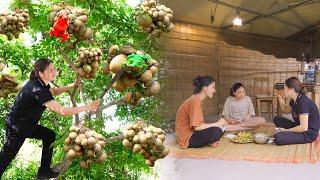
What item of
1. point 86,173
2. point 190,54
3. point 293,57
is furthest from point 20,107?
point 293,57

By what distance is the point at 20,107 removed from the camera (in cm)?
224

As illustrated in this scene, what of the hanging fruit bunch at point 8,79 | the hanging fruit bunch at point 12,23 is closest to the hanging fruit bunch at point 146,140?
the hanging fruit bunch at point 12,23

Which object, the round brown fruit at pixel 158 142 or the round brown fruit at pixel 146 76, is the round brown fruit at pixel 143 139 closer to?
the round brown fruit at pixel 158 142

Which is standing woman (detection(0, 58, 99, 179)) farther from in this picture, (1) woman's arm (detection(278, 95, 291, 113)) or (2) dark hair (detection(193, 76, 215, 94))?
(1) woman's arm (detection(278, 95, 291, 113))

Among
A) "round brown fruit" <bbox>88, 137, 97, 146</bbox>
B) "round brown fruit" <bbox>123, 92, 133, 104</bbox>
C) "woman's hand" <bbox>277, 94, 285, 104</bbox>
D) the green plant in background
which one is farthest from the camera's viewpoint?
"woman's hand" <bbox>277, 94, 285, 104</bbox>

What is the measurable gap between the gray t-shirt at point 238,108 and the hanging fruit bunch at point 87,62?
3.53 feet

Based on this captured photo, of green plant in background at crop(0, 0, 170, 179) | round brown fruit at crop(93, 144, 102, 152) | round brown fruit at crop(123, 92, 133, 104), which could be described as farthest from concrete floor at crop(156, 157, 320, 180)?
round brown fruit at crop(93, 144, 102, 152)

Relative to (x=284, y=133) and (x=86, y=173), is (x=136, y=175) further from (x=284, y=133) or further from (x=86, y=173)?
(x=284, y=133)

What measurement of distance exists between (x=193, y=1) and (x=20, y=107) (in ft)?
4.01

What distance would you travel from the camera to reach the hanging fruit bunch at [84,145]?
1545 millimetres

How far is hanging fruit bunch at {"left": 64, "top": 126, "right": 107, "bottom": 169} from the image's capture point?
154cm

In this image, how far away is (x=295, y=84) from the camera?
8.04 feet

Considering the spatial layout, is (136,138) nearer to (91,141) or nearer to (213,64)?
(91,141)

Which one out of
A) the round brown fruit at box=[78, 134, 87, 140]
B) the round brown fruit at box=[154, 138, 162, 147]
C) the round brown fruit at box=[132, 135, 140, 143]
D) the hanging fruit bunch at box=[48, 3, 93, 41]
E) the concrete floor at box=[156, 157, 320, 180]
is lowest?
the concrete floor at box=[156, 157, 320, 180]
